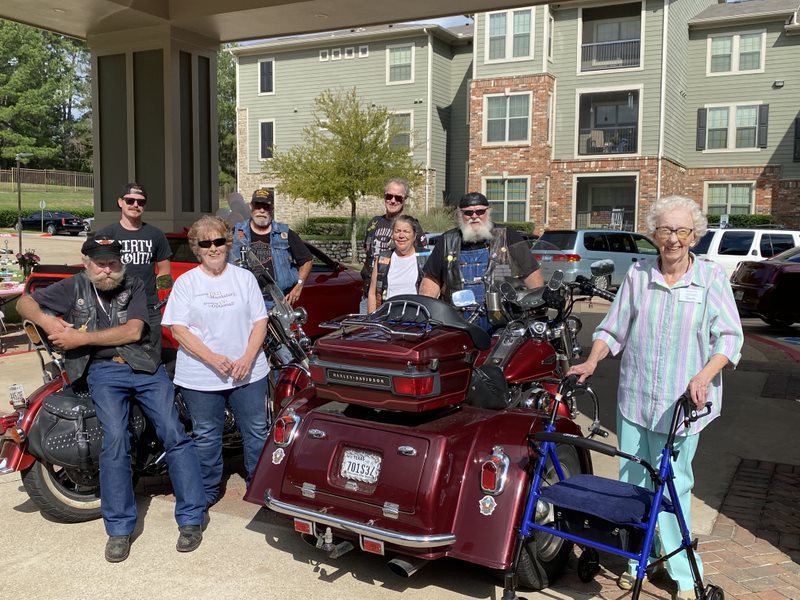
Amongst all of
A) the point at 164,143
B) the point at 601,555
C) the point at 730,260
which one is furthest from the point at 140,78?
the point at 730,260

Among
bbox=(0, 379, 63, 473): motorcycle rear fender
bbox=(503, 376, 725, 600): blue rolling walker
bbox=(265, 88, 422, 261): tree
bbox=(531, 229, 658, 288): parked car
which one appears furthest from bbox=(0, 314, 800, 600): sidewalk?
bbox=(265, 88, 422, 261): tree

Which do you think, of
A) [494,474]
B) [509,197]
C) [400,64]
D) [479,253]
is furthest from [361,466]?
[400,64]

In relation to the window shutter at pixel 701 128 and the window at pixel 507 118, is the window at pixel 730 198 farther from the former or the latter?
the window at pixel 507 118

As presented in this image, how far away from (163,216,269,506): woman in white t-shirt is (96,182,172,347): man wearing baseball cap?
1.00 meters

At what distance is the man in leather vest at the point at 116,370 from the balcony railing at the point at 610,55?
25.7 m

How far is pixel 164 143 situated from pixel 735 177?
2329cm

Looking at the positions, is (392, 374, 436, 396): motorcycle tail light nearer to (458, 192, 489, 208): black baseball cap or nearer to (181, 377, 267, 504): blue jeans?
(181, 377, 267, 504): blue jeans

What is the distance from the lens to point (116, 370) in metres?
4.23

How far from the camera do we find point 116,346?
4.22 metres

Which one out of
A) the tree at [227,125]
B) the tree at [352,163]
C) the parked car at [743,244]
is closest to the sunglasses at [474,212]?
the parked car at [743,244]

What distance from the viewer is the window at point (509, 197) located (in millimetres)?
27906

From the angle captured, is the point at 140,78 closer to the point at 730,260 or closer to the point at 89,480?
the point at 89,480

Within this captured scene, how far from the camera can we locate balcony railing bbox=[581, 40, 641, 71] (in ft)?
87.6

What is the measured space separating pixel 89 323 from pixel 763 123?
27987 millimetres
